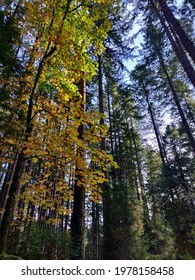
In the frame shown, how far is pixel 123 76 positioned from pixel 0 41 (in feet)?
29.9

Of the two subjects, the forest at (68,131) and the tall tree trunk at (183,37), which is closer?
the forest at (68,131)

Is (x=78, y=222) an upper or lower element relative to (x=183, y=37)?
lower

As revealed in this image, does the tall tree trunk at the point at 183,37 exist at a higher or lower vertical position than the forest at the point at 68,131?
higher

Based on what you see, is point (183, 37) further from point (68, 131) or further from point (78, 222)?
point (78, 222)

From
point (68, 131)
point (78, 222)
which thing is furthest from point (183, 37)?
point (78, 222)

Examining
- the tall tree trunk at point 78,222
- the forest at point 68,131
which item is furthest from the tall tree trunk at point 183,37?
the tall tree trunk at point 78,222

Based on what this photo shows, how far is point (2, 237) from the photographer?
11.6 ft

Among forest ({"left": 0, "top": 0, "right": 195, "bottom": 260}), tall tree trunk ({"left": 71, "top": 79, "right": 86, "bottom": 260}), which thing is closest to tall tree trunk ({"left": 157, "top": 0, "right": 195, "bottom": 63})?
forest ({"left": 0, "top": 0, "right": 195, "bottom": 260})

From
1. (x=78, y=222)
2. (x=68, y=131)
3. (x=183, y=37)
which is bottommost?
(x=78, y=222)

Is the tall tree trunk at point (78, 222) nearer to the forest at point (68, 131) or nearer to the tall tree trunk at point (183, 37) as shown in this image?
the forest at point (68, 131)

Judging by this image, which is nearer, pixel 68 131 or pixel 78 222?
pixel 68 131

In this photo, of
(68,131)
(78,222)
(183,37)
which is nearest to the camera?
(68,131)
